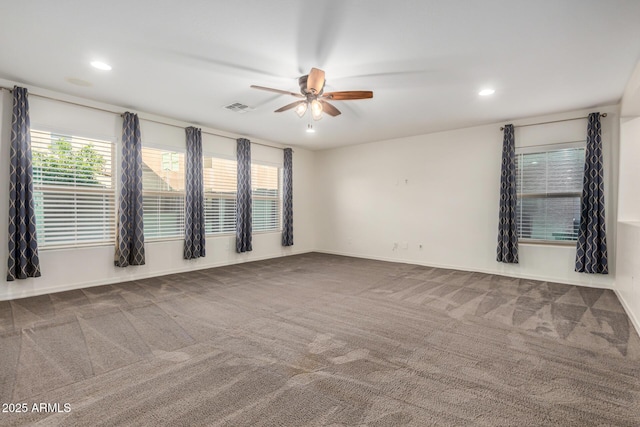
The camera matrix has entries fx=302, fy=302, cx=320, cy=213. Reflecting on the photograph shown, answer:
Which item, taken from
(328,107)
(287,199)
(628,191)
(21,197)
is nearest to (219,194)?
(287,199)

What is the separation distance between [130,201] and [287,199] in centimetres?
332

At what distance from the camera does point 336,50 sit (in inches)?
113

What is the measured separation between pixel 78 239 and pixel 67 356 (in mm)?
2556

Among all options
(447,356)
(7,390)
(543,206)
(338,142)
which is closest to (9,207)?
(7,390)

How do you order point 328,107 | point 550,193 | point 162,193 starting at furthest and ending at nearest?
point 162,193, point 550,193, point 328,107

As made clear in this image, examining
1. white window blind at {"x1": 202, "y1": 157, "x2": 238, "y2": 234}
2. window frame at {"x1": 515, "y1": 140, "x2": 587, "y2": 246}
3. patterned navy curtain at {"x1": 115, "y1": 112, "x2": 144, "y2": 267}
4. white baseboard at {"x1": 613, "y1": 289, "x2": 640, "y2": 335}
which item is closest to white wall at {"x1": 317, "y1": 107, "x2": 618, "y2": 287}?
window frame at {"x1": 515, "y1": 140, "x2": 587, "y2": 246}

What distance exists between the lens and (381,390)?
1979mm

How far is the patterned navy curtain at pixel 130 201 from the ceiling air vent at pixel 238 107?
1.50 meters

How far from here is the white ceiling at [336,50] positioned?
7.63 feet

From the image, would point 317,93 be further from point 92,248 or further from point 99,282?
point 99,282

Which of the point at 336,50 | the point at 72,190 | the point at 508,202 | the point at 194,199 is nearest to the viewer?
the point at 336,50

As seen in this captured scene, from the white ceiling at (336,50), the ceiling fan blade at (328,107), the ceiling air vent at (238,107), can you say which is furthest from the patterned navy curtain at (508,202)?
the ceiling air vent at (238,107)

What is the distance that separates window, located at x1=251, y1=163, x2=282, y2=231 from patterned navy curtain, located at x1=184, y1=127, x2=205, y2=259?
135cm

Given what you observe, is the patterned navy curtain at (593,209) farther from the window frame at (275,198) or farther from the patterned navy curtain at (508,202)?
the window frame at (275,198)
